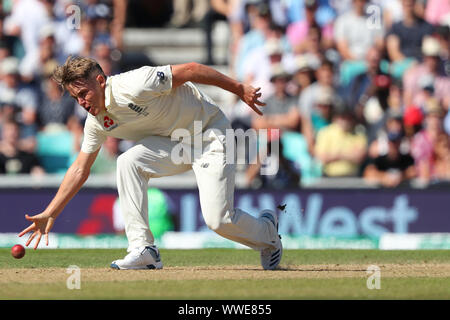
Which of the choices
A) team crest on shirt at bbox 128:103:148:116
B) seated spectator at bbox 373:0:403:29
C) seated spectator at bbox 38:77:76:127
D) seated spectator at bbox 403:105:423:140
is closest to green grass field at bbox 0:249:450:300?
team crest on shirt at bbox 128:103:148:116

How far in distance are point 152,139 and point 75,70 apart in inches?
35.0

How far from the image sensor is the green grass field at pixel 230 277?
6469mm

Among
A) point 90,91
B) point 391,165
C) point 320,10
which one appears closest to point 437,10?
point 320,10

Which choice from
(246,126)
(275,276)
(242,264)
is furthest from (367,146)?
(275,276)

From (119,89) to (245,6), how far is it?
281 inches

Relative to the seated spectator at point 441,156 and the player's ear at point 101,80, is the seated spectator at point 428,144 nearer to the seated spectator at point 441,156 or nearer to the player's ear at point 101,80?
the seated spectator at point 441,156

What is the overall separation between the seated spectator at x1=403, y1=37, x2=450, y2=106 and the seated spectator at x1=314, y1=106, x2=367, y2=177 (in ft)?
3.71

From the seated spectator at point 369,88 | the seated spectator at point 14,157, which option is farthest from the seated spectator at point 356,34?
the seated spectator at point 14,157

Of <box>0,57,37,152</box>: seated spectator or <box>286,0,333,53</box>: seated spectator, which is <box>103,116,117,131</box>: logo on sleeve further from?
<box>286,0,333,53</box>: seated spectator

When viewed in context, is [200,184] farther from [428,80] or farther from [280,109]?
[428,80]

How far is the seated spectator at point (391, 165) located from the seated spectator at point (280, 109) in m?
1.17

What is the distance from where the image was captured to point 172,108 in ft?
24.6

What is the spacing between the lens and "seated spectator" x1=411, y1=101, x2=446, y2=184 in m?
12.2
